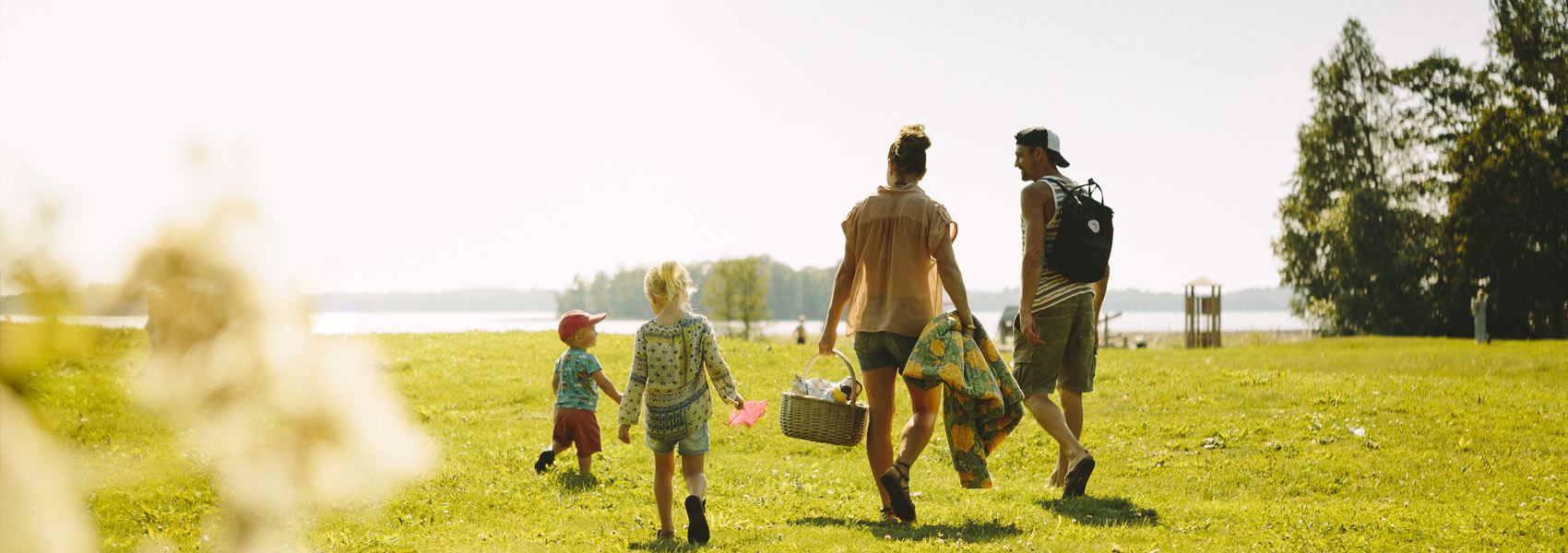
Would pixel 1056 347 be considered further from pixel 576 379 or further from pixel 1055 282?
pixel 576 379

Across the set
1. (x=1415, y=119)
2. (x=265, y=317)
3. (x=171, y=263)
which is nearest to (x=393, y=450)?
(x=265, y=317)

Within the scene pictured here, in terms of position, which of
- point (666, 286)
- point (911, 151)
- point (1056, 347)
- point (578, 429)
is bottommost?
point (578, 429)

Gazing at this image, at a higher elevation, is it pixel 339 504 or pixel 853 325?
pixel 853 325

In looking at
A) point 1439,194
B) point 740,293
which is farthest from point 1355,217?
point 740,293

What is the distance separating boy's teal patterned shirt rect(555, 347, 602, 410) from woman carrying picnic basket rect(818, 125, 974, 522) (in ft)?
12.3

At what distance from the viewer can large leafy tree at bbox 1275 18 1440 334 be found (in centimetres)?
4762

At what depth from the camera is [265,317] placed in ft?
13.0

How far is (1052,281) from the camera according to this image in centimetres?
748

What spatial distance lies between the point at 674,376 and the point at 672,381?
0.03 metres

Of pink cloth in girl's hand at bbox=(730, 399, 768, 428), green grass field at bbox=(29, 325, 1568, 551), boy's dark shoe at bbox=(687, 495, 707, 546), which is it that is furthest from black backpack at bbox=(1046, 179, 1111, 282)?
boy's dark shoe at bbox=(687, 495, 707, 546)

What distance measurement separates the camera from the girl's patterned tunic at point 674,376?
6.81 metres

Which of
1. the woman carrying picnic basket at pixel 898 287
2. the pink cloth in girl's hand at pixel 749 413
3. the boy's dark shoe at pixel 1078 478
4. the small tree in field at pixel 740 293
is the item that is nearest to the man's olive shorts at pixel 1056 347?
the boy's dark shoe at pixel 1078 478

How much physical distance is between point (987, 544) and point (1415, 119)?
5344 cm

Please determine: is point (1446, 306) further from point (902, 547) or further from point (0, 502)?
point (0, 502)
